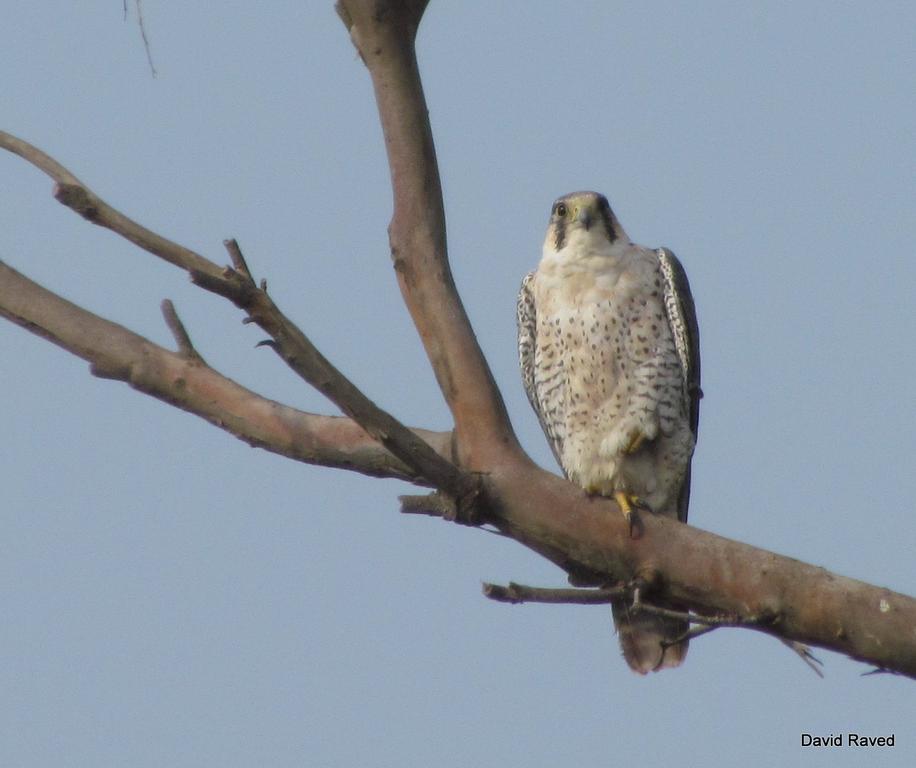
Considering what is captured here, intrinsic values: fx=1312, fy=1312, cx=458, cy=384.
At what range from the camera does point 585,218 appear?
18.3 ft

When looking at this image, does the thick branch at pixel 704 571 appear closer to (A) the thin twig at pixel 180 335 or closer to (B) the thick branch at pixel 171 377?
(B) the thick branch at pixel 171 377

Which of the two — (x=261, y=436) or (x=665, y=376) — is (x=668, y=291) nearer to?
(x=665, y=376)

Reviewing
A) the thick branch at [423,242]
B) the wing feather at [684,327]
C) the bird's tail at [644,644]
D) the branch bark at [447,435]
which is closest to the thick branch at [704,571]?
the branch bark at [447,435]

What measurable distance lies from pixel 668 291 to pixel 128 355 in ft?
8.08

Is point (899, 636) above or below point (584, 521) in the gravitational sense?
below

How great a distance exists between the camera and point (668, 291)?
5.45m

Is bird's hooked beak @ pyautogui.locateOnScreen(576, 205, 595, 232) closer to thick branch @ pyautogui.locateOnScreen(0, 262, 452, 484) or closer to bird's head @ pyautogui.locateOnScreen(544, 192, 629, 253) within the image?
bird's head @ pyautogui.locateOnScreen(544, 192, 629, 253)

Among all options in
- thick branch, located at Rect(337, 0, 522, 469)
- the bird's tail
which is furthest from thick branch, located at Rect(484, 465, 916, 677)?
the bird's tail

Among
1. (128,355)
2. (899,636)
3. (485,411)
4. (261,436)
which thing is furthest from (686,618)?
(128,355)

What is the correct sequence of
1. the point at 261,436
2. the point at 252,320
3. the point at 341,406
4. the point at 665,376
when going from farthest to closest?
the point at 665,376, the point at 261,436, the point at 341,406, the point at 252,320

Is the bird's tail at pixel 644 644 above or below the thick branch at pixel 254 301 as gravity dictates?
below

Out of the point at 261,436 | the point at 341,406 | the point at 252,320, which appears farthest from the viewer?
the point at 261,436

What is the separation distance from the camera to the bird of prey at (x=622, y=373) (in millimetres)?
5242

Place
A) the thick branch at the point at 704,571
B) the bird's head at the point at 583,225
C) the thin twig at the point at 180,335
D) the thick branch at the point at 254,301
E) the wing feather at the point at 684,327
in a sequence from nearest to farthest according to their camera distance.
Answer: the thick branch at the point at 254,301 → the thick branch at the point at 704,571 → the thin twig at the point at 180,335 → the wing feather at the point at 684,327 → the bird's head at the point at 583,225
